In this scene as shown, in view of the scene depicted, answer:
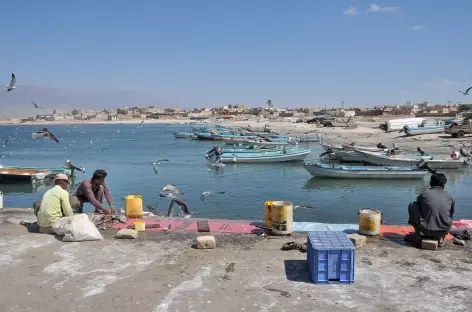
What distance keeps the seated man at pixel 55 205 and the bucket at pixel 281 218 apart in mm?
3950

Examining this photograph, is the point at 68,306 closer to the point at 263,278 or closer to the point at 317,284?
the point at 263,278

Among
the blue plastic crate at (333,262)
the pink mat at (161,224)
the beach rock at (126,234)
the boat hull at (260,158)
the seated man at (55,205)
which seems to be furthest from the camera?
the boat hull at (260,158)

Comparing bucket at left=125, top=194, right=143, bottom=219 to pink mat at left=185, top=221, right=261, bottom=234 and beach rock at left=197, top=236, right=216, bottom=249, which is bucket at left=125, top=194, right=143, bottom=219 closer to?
pink mat at left=185, top=221, right=261, bottom=234

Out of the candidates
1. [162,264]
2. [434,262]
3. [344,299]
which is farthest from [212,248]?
[434,262]

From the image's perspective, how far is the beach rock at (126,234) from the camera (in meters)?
8.40

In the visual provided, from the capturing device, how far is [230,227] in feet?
30.7

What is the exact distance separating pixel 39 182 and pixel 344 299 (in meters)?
22.6

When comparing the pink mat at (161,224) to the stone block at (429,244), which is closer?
the stone block at (429,244)

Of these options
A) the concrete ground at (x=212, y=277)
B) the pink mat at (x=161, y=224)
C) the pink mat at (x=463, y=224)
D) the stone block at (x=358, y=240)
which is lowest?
the pink mat at (x=463, y=224)

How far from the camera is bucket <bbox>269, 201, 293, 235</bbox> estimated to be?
28.1 feet

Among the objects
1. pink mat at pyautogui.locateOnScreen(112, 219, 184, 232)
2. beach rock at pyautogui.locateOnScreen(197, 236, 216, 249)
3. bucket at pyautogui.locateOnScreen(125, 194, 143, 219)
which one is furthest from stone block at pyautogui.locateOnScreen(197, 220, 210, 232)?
bucket at pyautogui.locateOnScreen(125, 194, 143, 219)

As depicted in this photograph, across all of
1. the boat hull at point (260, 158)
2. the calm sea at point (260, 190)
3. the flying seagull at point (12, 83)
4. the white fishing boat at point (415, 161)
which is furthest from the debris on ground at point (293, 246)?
the boat hull at point (260, 158)

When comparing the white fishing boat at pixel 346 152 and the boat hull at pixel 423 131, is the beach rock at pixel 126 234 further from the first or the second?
the boat hull at pixel 423 131

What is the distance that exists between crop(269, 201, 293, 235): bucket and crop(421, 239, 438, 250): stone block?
8.01 ft
